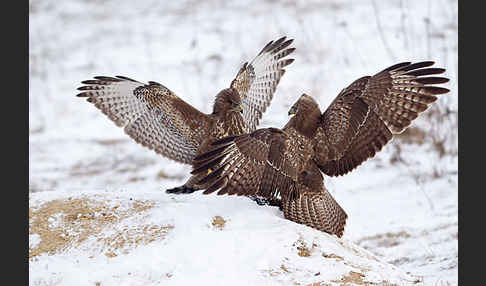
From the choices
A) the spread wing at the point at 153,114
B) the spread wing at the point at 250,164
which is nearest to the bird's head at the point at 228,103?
the spread wing at the point at 153,114

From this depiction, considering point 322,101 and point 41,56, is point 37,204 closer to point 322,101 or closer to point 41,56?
point 322,101

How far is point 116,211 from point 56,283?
1024 millimetres

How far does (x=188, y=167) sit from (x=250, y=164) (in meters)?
5.24

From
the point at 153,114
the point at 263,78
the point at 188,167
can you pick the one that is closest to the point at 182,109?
the point at 153,114

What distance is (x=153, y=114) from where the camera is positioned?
6766mm

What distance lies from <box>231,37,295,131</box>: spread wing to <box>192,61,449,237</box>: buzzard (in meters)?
1.39

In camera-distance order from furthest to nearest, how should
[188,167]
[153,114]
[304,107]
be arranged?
1. [188,167]
2. [153,114]
3. [304,107]

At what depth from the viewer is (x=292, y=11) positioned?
50.8 feet

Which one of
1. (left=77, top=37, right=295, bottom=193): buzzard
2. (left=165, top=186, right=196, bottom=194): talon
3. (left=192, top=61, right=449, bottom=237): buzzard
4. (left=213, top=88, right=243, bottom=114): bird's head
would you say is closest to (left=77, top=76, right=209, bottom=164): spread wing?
(left=77, top=37, right=295, bottom=193): buzzard

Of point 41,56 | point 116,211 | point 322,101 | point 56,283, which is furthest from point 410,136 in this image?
point 41,56

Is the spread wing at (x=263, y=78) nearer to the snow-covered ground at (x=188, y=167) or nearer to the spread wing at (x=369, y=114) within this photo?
the snow-covered ground at (x=188, y=167)

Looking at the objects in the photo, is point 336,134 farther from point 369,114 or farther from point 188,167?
point 188,167

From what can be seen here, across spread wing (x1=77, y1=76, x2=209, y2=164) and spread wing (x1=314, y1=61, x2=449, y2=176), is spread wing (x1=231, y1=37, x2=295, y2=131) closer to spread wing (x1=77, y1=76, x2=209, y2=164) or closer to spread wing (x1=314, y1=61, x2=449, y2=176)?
spread wing (x1=77, y1=76, x2=209, y2=164)

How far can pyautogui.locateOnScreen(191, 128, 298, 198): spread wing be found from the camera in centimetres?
507
